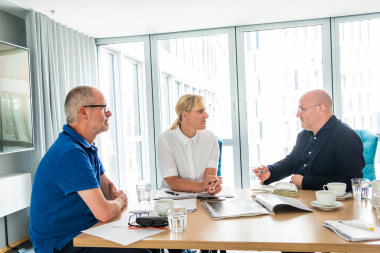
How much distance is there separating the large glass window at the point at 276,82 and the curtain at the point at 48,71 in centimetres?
217

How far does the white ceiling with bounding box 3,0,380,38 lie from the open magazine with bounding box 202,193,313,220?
86.4 inches

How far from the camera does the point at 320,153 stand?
217cm

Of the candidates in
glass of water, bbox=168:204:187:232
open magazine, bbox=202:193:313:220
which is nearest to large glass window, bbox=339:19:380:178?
open magazine, bbox=202:193:313:220

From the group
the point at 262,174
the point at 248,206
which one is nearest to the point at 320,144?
the point at 262,174

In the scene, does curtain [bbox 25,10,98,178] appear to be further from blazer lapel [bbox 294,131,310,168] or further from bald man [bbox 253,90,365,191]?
blazer lapel [bbox 294,131,310,168]

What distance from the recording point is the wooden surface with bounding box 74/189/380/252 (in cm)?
113

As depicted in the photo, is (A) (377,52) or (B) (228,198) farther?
(A) (377,52)

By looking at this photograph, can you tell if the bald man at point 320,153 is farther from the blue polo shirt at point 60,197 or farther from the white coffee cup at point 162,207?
the blue polo shirt at point 60,197

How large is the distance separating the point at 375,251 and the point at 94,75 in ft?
12.9

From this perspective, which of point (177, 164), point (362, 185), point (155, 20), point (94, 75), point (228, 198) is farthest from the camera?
point (94, 75)

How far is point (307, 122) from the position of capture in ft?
7.67

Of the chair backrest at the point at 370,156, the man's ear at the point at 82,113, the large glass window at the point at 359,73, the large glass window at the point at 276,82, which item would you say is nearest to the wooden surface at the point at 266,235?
the man's ear at the point at 82,113

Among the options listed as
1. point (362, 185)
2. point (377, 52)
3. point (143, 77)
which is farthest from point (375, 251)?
point (143, 77)

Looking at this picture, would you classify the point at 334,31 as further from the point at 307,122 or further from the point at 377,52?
the point at 307,122
